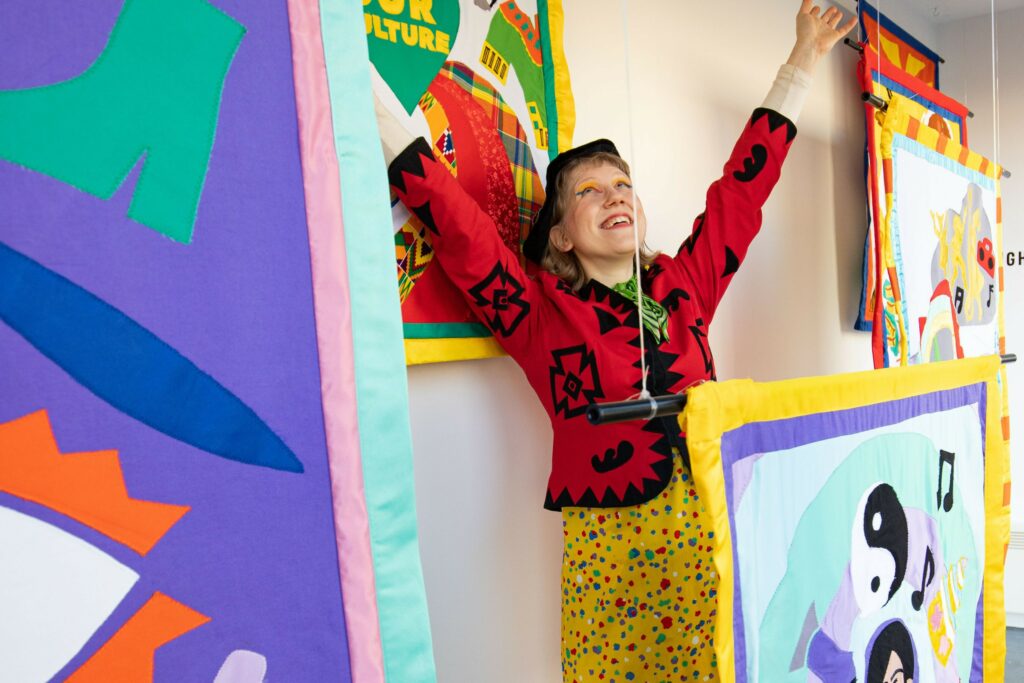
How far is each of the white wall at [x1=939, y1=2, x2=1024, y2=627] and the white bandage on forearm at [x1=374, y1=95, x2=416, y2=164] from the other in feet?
9.67

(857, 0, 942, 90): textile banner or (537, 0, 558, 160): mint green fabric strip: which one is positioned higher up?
(857, 0, 942, 90): textile banner

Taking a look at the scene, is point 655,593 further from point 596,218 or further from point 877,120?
point 877,120

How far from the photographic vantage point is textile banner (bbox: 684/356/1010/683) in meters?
1.02

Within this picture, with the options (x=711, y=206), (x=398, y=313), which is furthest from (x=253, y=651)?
(x=711, y=206)

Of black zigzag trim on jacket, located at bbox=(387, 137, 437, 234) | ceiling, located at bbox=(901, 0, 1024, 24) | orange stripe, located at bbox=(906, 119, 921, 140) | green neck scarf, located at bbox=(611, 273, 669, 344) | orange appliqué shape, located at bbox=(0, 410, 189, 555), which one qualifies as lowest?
orange appliqué shape, located at bbox=(0, 410, 189, 555)

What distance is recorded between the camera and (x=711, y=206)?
1.71 meters

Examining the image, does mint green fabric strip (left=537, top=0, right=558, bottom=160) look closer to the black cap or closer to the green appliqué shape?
the black cap

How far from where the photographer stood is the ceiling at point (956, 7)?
3.31 m

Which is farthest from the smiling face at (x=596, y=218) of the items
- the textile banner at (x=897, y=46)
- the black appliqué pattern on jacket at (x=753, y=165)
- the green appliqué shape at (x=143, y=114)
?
the textile banner at (x=897, y=46)

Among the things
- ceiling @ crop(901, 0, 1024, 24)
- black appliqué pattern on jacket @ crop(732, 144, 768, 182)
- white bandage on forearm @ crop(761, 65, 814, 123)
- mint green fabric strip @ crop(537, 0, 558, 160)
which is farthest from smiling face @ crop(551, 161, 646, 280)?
ceiling @ crop(901, 0, 1024, 24)

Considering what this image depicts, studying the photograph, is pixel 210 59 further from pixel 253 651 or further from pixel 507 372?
pixel 507 372

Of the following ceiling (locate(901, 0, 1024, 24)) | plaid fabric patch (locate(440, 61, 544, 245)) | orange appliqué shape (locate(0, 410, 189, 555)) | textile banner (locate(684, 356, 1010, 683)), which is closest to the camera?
orange appliqué shape (locate(0, 410, 189, 555))

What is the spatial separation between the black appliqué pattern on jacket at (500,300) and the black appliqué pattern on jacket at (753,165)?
548 mm

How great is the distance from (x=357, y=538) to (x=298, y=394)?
0.42 ft
